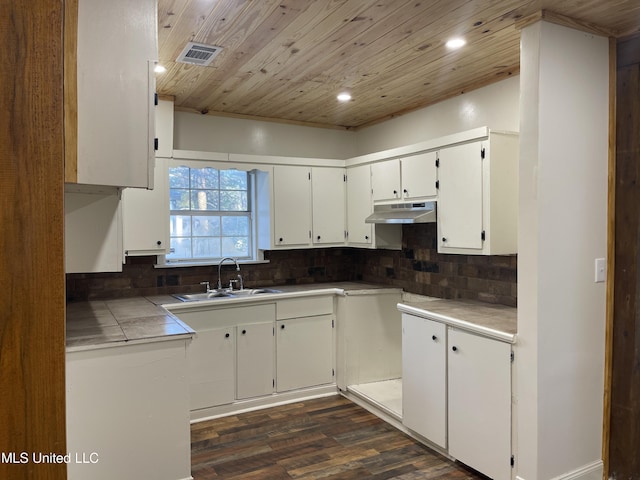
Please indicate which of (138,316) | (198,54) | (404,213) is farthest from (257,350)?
(198,54)

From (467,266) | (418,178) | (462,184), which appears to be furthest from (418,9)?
(467,266)

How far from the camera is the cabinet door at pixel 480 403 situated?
98.3 inches

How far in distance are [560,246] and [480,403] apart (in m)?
0.98

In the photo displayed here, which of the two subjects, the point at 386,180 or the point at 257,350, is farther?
the point at 386,180

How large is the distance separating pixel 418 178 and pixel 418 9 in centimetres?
145

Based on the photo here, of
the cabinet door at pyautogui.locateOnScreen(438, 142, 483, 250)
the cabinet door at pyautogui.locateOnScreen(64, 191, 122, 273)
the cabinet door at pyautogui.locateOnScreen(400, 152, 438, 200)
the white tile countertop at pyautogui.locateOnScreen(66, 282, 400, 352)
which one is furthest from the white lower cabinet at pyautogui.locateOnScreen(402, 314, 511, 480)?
the cabinet door at pyautogui.locateOnScreen(64, 191, 122, 273)

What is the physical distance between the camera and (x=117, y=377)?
224 centimetres

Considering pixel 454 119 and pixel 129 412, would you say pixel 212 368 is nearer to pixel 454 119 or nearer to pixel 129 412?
pixel 129 412

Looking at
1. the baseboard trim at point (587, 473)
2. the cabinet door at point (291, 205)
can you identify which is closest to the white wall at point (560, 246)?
the baseboard trim at point (587, 473)

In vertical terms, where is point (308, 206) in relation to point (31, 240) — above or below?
above

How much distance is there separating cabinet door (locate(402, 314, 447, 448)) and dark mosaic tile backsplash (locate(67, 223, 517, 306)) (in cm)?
65

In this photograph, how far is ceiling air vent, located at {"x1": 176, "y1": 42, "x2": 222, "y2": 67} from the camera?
106 inches

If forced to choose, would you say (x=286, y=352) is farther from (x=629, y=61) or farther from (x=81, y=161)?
(x=629, y=61)

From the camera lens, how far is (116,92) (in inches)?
77.0
